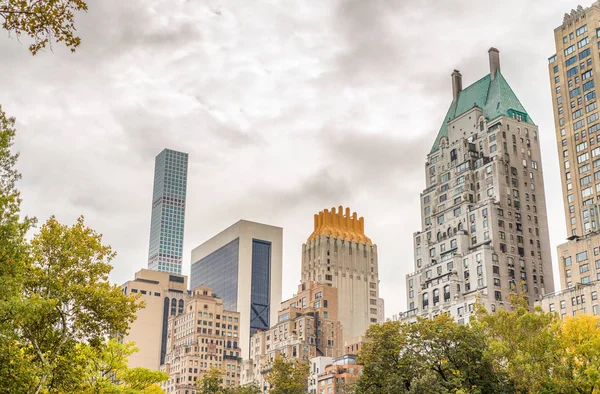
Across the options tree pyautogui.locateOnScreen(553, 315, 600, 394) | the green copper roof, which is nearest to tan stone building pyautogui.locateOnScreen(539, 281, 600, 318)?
the green copper roof

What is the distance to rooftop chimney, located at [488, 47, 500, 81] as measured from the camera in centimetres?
16818

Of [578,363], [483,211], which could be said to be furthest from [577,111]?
[578,363]

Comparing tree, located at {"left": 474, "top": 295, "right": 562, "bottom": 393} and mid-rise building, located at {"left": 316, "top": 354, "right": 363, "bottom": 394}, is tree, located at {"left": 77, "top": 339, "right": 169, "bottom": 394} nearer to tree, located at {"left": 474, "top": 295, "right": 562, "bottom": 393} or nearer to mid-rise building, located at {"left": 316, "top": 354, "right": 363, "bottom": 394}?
tree, located at {"left": 474, "top": 295, "right": 562, "bottom": 393}

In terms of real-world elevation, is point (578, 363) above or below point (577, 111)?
below

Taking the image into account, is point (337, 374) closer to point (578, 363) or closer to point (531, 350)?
point (578, 363)

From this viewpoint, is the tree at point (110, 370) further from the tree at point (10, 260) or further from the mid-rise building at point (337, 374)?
the mid-rise building at point (337, 374)

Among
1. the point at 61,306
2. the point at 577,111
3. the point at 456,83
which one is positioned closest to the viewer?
the point at 61,306

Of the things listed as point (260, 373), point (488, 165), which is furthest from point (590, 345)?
point (260, 373)

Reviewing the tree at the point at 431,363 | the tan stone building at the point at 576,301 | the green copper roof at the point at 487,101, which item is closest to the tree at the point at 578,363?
the tree at the point at 431,363

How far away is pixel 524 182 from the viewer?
156125 mm

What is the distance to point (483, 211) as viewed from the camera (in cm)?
15100

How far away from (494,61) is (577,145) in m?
37.9

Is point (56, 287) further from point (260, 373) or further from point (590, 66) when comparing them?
point (260, 373)

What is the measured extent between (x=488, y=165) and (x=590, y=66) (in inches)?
1112
